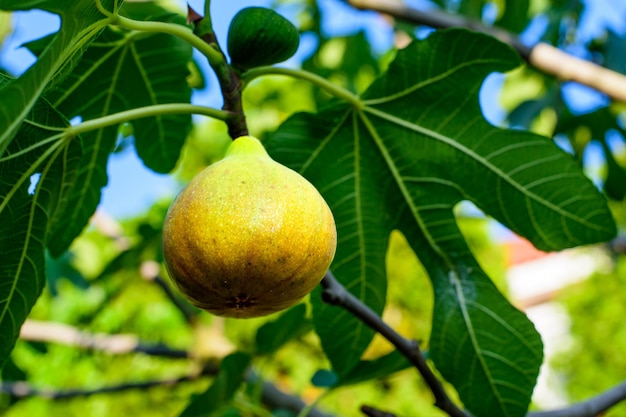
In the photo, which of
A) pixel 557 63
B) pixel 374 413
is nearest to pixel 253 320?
pixel 557 63

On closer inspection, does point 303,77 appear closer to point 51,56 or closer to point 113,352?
point 51,56

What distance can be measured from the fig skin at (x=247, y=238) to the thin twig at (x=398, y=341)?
29 cm

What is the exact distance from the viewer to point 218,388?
1.83 meters

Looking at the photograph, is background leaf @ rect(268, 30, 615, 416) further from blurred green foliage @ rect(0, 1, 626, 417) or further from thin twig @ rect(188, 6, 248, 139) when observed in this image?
blurred green foliage @ rect(0, 1, 626, 417)

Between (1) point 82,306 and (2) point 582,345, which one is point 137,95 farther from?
(2) point 582,345

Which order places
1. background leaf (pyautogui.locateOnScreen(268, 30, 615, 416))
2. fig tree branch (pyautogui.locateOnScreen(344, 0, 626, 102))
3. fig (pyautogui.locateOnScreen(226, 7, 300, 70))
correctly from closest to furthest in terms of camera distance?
1. fig (pyautogui.locateOnScreen(226, 7, 300, 70))
2. background leaf (pyautogui.locateOnScreen(268, 30, 615, 416))
3. fig tree branch (pyautogui.locateOnScreen(344, 0, 626, 102))

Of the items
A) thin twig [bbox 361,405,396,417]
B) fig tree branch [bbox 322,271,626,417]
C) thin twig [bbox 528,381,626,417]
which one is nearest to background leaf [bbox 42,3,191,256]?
fig tree branch [bbox 322,271,626,417]

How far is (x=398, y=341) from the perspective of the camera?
4.48 feet

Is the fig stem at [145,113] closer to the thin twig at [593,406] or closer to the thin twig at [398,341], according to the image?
the thin twig at [398,341]

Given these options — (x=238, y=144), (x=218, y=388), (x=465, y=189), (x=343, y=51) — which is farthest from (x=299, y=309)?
(x=343, y=51)

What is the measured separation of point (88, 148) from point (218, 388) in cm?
64

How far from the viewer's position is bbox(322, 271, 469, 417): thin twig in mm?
1328

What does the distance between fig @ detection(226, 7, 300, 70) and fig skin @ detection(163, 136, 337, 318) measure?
0.27 metres

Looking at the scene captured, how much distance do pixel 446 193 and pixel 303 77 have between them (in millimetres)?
387
